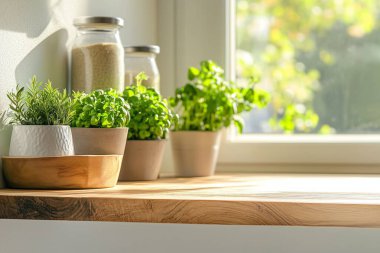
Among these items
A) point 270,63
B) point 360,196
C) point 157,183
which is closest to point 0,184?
point 157,183

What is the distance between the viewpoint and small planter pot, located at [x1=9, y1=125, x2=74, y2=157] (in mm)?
1203

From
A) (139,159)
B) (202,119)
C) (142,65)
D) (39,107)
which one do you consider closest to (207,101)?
(202,119)

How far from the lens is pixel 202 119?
175 centimetres

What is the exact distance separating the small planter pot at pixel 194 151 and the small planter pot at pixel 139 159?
177 millimetres

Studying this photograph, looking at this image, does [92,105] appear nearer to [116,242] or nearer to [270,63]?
[116,242]

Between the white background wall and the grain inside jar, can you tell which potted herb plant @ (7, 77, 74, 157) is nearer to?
the white background wall

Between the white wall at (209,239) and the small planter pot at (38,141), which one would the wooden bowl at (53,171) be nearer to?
the small planter pot at (38,141)

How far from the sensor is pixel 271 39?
1.98m

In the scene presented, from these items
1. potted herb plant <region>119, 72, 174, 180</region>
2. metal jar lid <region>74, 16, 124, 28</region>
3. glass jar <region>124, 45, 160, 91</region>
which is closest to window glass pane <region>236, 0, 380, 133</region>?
glass jar <region>124, 45, 160, 91</region>

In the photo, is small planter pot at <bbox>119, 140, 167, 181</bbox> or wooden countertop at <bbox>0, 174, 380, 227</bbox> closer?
wooden countertop at <bbox>0, 174, 380, 227</bbox>

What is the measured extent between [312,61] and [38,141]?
0.96m

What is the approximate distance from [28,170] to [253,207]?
381mm

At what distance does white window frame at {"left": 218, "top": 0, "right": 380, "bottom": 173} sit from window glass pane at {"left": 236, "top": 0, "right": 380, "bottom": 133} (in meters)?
0.04

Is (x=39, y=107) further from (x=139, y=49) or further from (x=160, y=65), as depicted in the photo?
(x=160, y=65)
